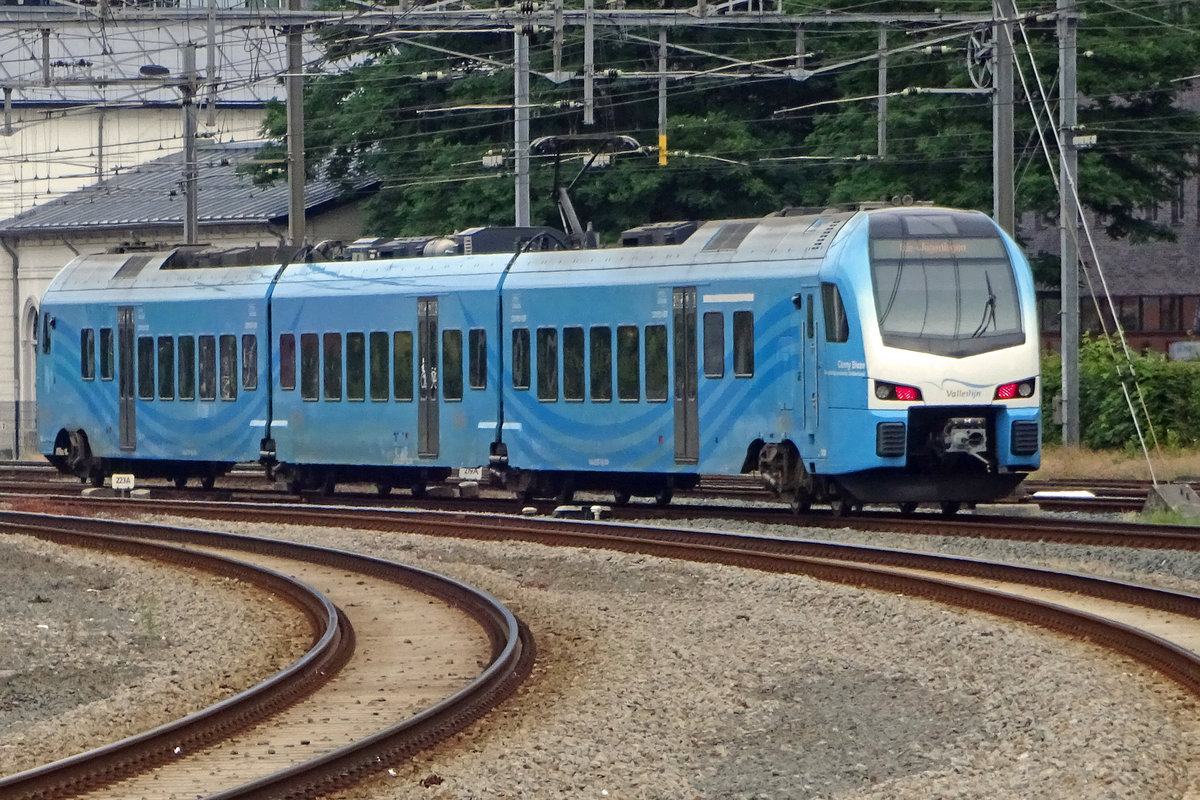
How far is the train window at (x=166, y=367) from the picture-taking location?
2877 cm

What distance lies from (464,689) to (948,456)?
32.9ft

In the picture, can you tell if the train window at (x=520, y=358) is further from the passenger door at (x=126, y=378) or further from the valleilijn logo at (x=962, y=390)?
the passenger door at (x=126, y=378)

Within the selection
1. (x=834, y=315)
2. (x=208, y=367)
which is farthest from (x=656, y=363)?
(x=208, y=367)

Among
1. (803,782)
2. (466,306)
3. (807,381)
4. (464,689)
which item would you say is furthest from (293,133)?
(803,782)

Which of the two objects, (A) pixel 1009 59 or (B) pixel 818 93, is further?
(B) pixel 818 93

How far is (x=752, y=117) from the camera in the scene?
150 ft

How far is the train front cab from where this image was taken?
1953cm

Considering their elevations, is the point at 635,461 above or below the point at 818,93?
below

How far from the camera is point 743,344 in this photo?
21.0 meters

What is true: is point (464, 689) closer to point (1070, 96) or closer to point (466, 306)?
point (466, 306)

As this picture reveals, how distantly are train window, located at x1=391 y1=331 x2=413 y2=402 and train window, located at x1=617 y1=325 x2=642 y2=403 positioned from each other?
3.61 meters

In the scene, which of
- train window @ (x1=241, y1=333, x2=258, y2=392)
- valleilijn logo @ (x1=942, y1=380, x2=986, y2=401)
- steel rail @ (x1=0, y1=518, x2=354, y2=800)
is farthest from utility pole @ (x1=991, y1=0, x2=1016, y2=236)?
steel rail @ (x1=0, y1=518, x2=354, y2=800)

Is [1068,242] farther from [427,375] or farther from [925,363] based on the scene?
[925,363]

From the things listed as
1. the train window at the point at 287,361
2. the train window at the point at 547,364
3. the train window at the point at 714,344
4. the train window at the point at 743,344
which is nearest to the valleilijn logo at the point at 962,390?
the train window at the point at 743,344
